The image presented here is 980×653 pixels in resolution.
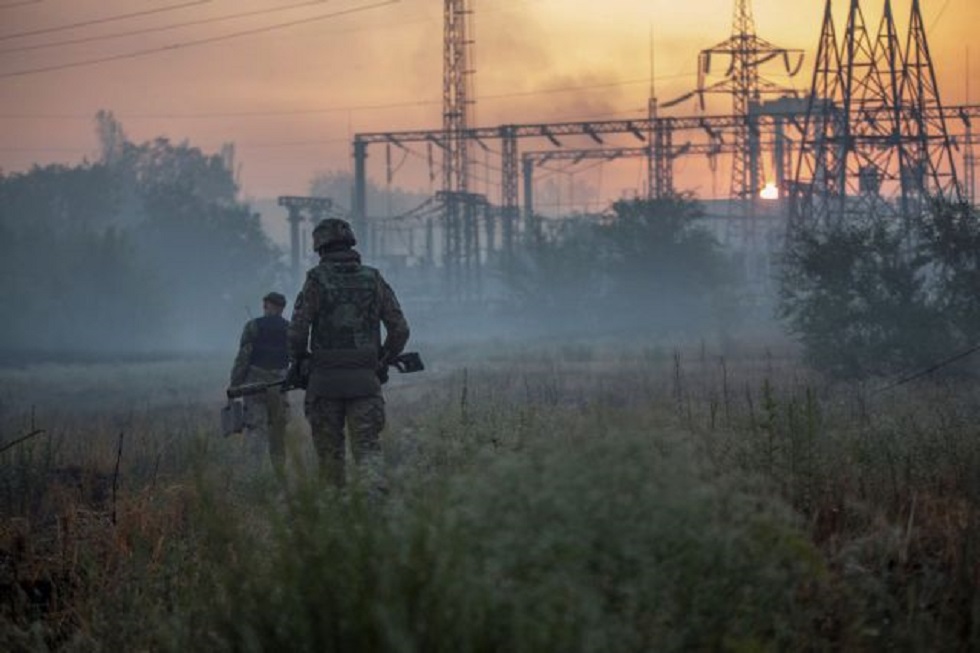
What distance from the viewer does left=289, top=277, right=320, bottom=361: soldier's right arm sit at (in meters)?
8.40

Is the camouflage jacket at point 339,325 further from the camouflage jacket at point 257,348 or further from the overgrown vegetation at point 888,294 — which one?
the overgrown vegetation at point 888,294

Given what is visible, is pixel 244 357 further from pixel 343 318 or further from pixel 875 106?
pixel 875 106

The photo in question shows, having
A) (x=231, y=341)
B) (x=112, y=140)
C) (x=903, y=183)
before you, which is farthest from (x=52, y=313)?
(x=112, y=140)

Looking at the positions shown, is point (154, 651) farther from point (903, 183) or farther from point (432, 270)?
point (432, 270)

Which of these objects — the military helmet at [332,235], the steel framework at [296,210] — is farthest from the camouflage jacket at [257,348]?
the steel framework at [296,210]

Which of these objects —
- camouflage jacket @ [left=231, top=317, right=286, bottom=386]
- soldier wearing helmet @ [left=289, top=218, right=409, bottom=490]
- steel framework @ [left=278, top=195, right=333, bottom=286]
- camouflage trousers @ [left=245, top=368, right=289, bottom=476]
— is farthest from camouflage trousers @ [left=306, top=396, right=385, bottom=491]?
steel framework @ [left=278, top=195, right=333, bottom=286]

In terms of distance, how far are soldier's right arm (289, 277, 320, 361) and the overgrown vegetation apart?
14.3 m

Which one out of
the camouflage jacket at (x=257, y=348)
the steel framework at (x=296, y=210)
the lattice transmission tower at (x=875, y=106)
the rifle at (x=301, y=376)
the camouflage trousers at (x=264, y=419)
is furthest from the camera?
the steel framework at (x=296, y=210)

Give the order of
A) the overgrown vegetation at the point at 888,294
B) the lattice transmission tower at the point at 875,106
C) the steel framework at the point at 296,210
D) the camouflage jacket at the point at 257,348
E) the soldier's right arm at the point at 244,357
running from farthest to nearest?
the steel framework at the point at 296,210 → the lattice transmission tower at the point at 875,106 → the overgrown vegetation at the point at 888,294 → the camouflage jacket at the point at 257,348 → the soldier's right arm at the point at 244,357

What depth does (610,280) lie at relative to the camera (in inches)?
2192

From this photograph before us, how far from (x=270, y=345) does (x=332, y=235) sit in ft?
11.8

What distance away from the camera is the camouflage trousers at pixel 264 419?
1111 cm

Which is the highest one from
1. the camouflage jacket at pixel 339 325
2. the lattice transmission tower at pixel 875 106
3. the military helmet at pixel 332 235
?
the lattice transmission tower at pixel 875 106

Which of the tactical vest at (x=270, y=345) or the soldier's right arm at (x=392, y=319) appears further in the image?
the tactical vest at (x=270, y=345)
